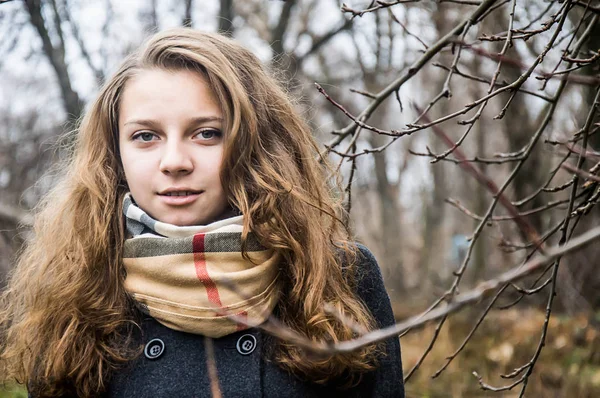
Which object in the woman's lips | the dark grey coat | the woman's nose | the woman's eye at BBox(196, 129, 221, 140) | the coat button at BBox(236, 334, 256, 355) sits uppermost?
the woman's eye at BBox(196, 129, 221, 140)

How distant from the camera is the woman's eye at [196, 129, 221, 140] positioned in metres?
1.79

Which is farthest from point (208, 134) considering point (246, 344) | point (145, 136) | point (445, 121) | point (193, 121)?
point (445, 121)

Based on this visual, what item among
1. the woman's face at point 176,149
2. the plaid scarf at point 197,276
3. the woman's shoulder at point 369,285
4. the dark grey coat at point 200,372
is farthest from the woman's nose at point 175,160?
the woman's shoulder at point 369,285

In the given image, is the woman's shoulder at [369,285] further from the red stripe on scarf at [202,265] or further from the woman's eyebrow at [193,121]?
the woman's eyebrow at [193,121]

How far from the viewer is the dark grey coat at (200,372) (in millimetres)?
1770

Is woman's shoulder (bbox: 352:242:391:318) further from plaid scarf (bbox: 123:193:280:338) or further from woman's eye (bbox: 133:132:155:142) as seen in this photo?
woman's eye (bbox: 133:132:155:142)

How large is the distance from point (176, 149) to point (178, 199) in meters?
0.14

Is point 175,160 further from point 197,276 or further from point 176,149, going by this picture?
point 197,276

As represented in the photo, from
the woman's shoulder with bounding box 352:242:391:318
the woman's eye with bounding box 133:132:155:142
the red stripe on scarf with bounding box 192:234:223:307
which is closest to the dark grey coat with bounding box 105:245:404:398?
the red stripe on scarf with bounding box 192:234:223:307

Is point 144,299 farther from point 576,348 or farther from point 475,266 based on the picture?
point 475,266

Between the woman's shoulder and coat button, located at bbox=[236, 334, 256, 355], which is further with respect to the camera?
the woman's shoulder

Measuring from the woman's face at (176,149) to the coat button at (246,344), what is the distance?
343mm

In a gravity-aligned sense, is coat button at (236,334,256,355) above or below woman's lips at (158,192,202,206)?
below

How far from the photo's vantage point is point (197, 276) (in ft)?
5.67
